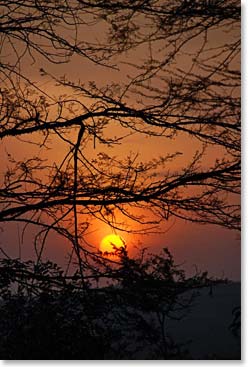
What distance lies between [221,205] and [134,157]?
0.52 metres

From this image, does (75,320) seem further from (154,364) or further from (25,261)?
(154,364)

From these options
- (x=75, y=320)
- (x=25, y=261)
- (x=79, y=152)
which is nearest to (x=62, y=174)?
(x=79, y=152)

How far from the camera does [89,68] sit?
14.1 feet

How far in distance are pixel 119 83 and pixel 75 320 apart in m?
1.17

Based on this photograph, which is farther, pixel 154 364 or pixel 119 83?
pixel 119 83

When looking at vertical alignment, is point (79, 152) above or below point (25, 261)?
above

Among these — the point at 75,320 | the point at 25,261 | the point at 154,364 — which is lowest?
the point at 154,364

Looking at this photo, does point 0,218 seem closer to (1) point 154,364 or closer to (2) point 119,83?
Answer: (2) point 119,83

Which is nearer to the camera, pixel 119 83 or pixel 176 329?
pixel 176 329

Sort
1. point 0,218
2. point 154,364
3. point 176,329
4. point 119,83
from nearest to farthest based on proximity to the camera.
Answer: point 154,364
point 176,329
point 119,83
point 0,218

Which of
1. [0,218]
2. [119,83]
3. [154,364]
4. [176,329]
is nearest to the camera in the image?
[154,364]

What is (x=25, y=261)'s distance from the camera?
4.39 meters

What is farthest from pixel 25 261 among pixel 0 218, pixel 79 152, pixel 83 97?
pixel 83 97

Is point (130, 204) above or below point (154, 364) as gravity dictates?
above
